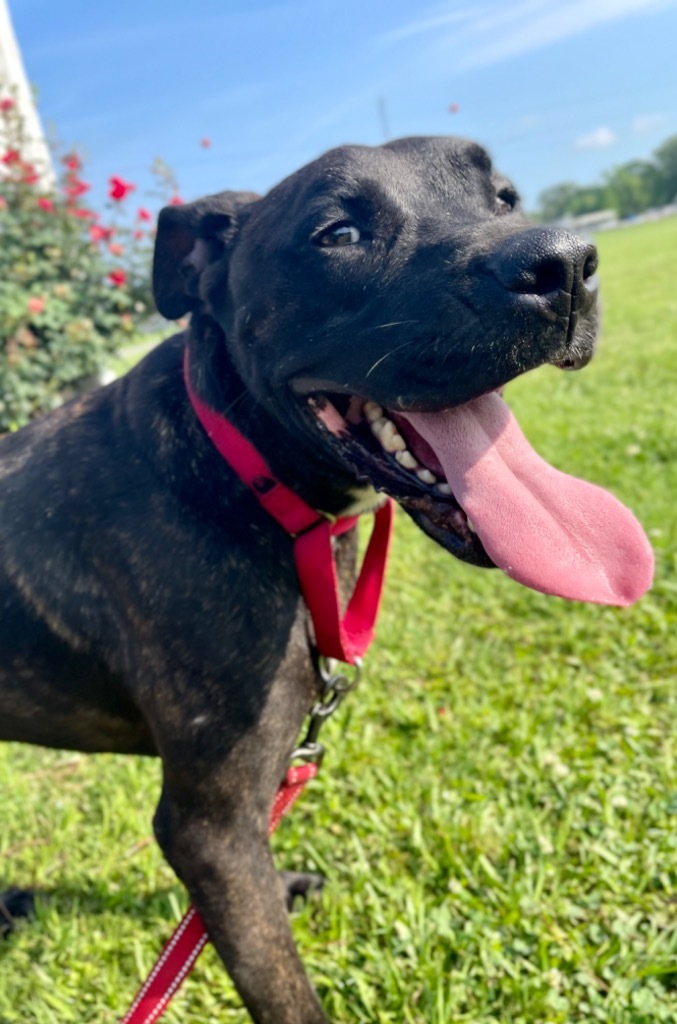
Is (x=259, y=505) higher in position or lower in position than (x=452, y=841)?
higher

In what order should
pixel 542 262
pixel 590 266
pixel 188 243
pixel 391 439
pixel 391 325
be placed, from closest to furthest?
pixel 542 262 → pixel 590 266 → pixel 391 325 → pixel 391 439 → pixel 188 243

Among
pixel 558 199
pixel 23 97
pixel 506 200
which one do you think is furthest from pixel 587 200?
pixel 506 200

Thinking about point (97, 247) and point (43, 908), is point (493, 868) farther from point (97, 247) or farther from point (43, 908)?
point (97, 247)

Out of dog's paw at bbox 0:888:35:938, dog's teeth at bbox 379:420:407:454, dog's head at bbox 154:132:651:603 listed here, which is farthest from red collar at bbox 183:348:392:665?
dog's paw at bbox 0:888:35:938

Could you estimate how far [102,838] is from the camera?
2992 millimetres

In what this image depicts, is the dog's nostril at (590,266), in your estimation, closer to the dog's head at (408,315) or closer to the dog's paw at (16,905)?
the dog's head at (408,315)

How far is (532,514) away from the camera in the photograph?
187 centimetres

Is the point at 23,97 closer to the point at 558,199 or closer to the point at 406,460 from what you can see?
the point at 406,460

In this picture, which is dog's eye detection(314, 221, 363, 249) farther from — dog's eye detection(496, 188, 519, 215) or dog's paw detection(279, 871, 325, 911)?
dog's paw detection(279, 871, 325, 911)

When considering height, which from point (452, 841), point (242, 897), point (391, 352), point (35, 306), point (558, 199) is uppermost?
point (391, 352)

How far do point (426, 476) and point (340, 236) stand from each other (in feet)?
2.13

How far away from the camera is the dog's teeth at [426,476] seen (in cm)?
189

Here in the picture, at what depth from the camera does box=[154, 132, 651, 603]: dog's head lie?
1.67 meters

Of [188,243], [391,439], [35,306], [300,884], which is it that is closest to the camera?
[391,439]
